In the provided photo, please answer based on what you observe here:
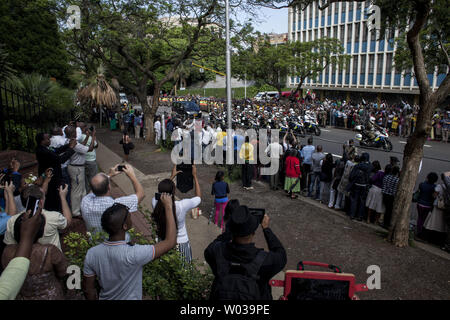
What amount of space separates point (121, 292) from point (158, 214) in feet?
4.34

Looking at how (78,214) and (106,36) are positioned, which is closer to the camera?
(78,214)

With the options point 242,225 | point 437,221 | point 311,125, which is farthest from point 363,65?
point 242,225

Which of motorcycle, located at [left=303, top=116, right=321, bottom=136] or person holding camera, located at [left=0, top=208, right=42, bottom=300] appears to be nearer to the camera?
person holding camera, located at [left=0, top=208, right=42, bottom=300]

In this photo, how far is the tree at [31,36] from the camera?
13.6 m

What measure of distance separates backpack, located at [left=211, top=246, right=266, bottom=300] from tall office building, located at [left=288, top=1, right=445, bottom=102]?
35112 millimetres

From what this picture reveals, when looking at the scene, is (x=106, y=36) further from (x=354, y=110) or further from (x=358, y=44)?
(x=358, y=44)

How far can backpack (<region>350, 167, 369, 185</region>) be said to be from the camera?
25.8 ft

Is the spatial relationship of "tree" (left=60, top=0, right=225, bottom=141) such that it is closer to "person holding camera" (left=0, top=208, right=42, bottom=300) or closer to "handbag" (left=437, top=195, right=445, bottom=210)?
"handbag" (left=437, top=195, right=445, bottom=210)

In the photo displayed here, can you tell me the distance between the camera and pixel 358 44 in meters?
39.7

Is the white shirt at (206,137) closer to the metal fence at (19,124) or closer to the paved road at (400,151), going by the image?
the metal fence at (19,124)

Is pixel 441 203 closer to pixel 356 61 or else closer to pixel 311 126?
pixel 311 126

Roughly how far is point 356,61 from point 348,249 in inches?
1505

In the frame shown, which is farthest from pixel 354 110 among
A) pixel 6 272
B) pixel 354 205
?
pixel 6 272

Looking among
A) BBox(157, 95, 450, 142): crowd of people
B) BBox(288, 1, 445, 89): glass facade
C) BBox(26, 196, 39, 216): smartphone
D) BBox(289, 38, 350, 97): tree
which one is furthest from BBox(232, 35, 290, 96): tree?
BBox(26, 196, 39, 216): smartphone
